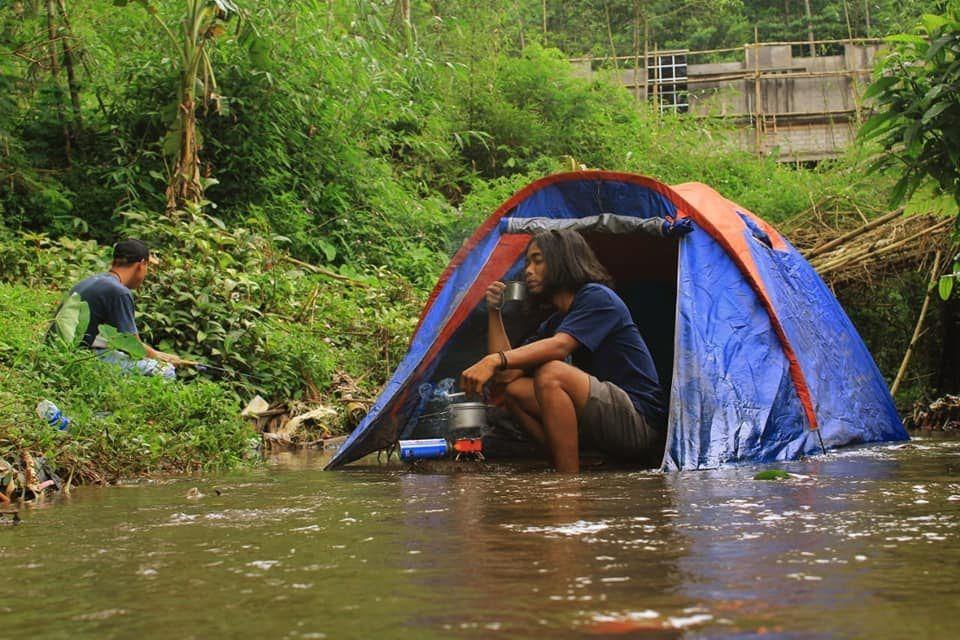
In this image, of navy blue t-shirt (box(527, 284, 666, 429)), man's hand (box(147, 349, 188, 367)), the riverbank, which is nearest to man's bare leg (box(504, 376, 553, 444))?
navy blue t-shirt (box(527, 284, 666, 429))

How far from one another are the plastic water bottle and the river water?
0.56 m

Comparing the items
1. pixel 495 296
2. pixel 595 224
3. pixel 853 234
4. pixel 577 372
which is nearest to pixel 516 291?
pixel 495 296

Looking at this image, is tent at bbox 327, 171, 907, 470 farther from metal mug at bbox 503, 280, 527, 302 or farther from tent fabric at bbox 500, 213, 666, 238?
metal mug at bbox 503, 280, 527, 302

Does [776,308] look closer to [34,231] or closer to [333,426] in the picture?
[333,426]

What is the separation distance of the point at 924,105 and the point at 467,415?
2448 mm

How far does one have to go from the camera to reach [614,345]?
4.75 meters

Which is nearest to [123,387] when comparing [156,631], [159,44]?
[156,631]

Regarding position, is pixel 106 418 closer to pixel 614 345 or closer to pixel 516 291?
pixel 516 291

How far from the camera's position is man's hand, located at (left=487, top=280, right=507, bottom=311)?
5.12 m

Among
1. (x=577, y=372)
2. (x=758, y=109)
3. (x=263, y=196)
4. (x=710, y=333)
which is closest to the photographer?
(x=577, y=372)

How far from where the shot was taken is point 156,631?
5.56 feet

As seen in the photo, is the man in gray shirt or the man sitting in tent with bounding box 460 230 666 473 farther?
the man in gray shirt

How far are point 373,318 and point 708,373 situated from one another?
3954 millimetres

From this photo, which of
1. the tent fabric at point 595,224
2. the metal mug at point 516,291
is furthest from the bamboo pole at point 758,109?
the metal mug at point 516,291
